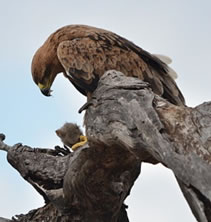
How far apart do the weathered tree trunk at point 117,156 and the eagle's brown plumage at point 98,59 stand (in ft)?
6.42

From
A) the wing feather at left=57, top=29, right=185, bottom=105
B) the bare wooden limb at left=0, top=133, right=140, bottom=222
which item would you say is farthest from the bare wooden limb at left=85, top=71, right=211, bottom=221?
the wing feather at left=57, top=29, right=185, bottom=105

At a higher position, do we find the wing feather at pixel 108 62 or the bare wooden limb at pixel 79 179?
the wing feather at pixel 108 62

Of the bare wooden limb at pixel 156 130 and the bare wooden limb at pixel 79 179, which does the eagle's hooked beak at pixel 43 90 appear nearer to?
the bare wooden limb at pixel 79 179

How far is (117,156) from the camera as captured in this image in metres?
5.32

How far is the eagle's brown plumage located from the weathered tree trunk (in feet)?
6.42

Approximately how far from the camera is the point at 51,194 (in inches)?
235

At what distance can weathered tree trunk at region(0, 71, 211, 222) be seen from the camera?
409 cm

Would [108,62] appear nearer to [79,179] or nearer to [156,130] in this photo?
[79,179]

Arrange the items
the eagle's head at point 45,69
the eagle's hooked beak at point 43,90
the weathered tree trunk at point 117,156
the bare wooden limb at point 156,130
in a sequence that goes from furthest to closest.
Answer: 1. the eagle's hooked beak at point 43,90
2. the eagle's head at point 45,69
3. the weathered tree trunk at point 117,156
4. the bare wooden limb at point 156,130

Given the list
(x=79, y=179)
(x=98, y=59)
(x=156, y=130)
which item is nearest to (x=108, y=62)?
(x=98, y=59)

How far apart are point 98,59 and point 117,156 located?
11.0ft

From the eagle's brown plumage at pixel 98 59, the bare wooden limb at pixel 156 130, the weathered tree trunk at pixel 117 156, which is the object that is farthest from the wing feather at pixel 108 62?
the bare wooden limb at pixel 156 130

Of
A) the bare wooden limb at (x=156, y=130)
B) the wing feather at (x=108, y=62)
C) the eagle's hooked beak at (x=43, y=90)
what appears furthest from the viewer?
the eagle's hooked beak at (x=43, y=90)

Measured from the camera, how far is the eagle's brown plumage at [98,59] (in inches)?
332
